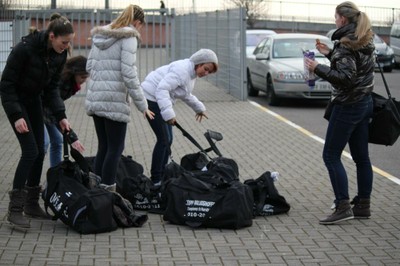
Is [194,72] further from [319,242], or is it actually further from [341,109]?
[319,242]

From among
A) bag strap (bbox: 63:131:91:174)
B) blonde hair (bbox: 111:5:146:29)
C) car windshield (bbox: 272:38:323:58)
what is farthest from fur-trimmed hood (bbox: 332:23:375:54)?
car windshield (bbox: 272:38:323:58)

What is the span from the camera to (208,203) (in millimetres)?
7664

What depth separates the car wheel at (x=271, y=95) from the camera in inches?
750

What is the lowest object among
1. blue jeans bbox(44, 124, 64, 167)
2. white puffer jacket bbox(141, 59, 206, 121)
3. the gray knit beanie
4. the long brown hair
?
blue jeans bbox(44, 124, 64, 167)

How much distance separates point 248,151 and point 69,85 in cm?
379

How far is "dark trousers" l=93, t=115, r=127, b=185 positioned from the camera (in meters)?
8.09

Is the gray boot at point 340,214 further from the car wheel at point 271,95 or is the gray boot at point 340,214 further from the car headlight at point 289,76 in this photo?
the car wheel at point 271,95

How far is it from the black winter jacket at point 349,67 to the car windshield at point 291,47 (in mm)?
11823

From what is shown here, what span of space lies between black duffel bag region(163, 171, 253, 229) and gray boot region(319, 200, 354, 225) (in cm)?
69

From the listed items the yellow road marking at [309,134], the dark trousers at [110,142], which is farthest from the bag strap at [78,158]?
the yellow road marking at [309,134]

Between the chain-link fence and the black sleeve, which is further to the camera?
the chain-link fence

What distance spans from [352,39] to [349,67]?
23 centimetres

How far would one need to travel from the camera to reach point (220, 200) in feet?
25.1

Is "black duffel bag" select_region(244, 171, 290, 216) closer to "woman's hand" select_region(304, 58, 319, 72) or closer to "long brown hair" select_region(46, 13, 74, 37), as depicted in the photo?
"woman's hand" select_region(304, 58, 319, 72)
